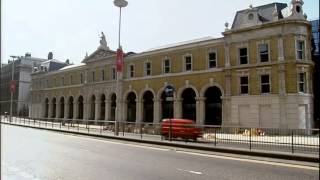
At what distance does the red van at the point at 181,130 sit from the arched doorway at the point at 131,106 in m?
27.7

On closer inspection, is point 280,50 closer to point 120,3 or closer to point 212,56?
point 212,56

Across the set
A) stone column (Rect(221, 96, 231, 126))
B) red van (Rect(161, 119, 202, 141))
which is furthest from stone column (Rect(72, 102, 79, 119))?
red van (Rect(161, 119, 202, 141))

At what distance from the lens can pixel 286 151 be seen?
17.7m

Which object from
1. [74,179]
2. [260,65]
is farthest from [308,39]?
[74,179]

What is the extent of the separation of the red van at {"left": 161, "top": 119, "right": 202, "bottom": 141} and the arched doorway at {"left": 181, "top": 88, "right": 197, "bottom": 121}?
733 inches

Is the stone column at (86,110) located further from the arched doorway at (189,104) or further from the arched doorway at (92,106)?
the arched doorway at (189,104)

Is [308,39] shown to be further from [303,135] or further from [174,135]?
[303,135]

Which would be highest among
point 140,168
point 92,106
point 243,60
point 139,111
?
point 243,60

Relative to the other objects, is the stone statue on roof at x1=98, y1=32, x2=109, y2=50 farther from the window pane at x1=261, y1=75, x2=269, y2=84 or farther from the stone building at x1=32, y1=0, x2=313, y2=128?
the window pane at x1=261, y1=75, x2=269, y2=84

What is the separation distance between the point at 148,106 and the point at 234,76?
622 inches

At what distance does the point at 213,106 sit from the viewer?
145ft

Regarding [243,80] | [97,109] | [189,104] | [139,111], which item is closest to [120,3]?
[243,80]

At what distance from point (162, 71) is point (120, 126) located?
17.7 metres

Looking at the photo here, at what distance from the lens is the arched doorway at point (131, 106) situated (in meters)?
55.3
